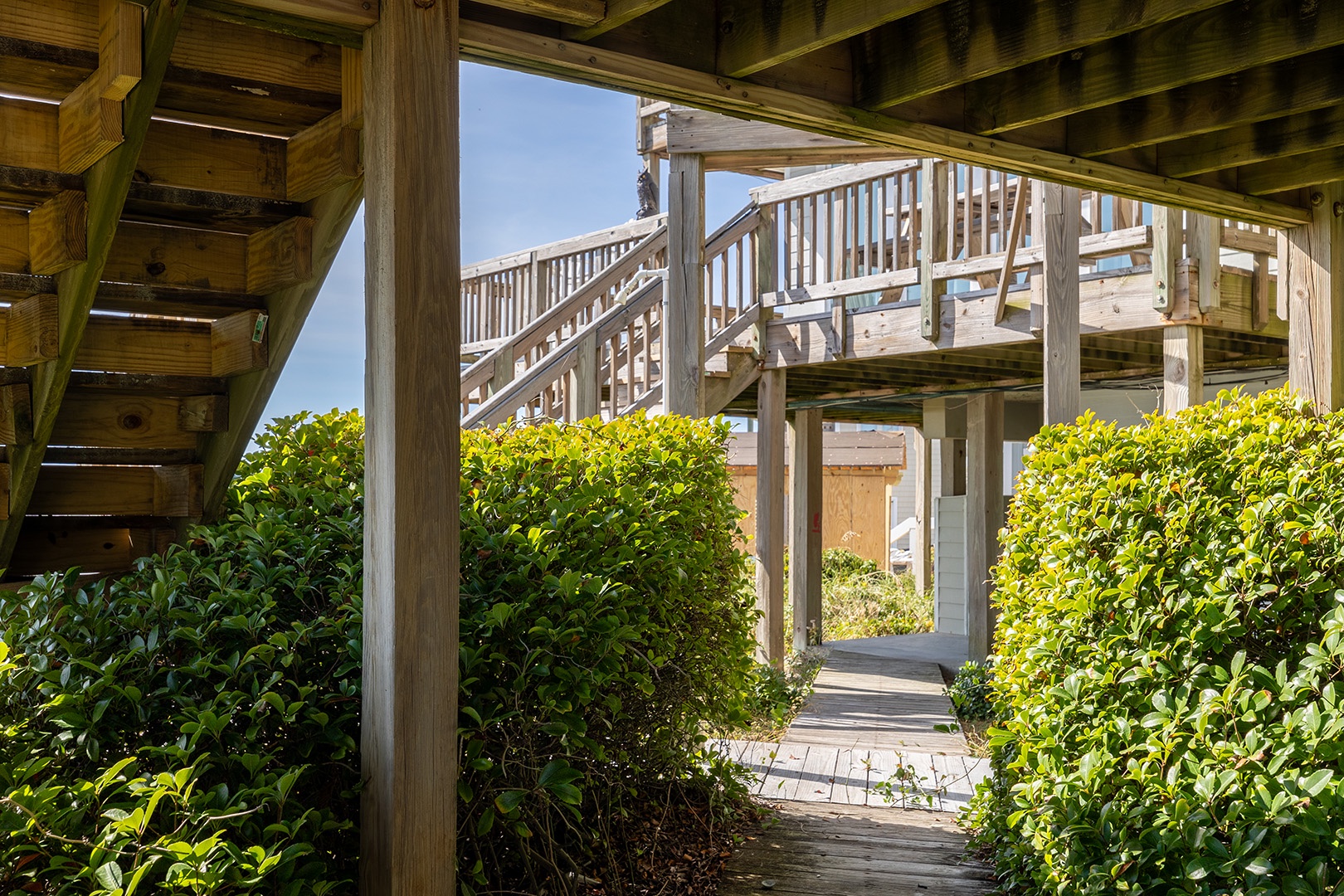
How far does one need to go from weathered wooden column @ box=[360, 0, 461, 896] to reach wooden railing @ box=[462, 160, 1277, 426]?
4.26 meters

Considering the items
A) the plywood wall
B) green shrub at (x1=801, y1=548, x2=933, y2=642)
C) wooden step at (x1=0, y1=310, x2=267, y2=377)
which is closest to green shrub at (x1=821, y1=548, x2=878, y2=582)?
green shrub at (x1=801, y1=548, x2=933, y2=642)

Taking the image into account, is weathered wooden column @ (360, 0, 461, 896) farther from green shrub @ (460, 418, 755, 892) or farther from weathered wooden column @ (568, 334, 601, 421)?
weathered wooden column @ (568, 334, 601, 421)

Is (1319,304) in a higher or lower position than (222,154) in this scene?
lower

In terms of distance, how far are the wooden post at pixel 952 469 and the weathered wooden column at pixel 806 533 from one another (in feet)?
5.67

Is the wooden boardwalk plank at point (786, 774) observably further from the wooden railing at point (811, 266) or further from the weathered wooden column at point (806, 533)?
the weathered wooden column at point (806, 533)

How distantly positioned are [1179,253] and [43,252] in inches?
240

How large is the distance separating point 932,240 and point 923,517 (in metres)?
7.26

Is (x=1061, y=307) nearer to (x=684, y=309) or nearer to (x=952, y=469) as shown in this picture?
(x=684, y=309)

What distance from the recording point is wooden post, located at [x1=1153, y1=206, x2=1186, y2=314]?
21.6 ft

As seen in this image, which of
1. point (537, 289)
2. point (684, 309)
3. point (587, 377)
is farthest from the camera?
point (537, 289)

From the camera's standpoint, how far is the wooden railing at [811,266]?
23.0ft

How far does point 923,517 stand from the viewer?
1444 cm

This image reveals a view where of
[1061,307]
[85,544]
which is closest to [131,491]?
[85,544]

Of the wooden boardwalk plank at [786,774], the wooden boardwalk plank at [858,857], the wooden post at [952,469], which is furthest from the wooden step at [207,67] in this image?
the wooden post at [952,469]
